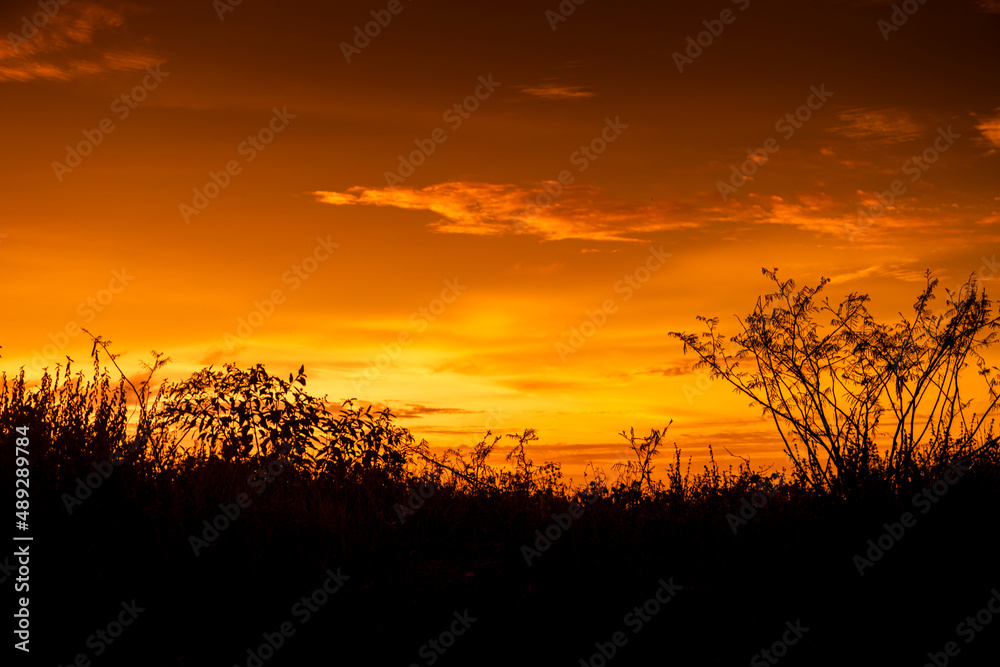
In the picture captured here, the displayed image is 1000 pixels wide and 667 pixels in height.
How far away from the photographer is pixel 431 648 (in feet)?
22.0

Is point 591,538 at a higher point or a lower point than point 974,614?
higher

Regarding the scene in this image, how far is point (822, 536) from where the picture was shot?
828 cm

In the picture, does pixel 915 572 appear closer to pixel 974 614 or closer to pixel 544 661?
pixel 974 614

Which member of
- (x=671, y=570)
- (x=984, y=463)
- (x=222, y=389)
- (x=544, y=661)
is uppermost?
(x=222, y=389)

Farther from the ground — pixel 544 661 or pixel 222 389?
pixel 222 389

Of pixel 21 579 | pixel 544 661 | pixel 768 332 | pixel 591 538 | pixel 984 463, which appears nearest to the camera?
pixel 544 661

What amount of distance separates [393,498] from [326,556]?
6.83ft

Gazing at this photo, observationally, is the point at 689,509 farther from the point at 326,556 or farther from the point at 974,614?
the point at 326,556

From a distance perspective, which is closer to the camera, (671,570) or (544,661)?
(544,661)

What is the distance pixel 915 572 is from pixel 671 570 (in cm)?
210

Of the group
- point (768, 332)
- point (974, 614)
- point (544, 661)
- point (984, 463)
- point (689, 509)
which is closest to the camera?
point (544, 661)

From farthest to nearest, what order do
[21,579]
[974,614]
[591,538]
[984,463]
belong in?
1. [984,463]
2. [591,538]
3. [21,579]
4. [974,614]

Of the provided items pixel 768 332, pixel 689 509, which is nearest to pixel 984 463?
pixel 768 332

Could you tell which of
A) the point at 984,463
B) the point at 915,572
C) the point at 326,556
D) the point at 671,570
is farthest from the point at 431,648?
the point at 984,463
